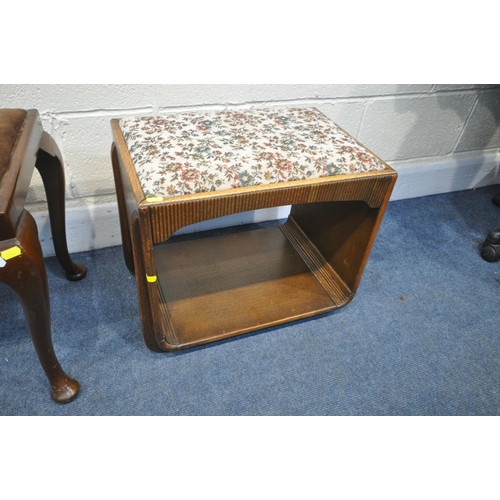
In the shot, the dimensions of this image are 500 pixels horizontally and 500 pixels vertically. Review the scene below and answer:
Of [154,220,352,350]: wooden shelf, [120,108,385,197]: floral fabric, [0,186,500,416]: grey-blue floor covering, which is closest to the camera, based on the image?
[120,108,385,197]: floral fabric

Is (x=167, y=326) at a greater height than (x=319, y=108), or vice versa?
(x=319, y=108)

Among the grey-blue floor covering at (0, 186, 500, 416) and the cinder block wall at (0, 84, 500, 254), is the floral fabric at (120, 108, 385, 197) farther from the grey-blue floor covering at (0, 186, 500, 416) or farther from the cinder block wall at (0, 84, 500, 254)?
the grey-blue floor covering at (0, 186, 500, 416)

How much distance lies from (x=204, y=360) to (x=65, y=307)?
407 millimetres

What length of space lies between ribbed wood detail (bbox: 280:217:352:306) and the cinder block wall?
398 mm

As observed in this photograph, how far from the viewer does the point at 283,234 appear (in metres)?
1.30

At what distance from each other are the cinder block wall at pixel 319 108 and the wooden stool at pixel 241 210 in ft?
0.61

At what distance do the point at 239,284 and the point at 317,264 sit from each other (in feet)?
0.80

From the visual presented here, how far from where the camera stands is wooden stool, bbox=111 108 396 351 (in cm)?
71

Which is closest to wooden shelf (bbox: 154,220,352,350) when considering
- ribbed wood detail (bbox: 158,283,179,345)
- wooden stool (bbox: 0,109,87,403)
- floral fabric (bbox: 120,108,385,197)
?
ribbed wood detail (bbox: 158,283,179,345)

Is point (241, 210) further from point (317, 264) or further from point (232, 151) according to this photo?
point (317, 264)

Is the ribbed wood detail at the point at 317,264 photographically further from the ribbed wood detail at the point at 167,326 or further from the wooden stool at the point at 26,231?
the wooden stool at the point at 26,231

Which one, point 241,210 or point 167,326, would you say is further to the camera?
point 167,326

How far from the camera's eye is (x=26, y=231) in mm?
619

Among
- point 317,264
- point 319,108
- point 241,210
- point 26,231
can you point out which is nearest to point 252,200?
point 241,210
